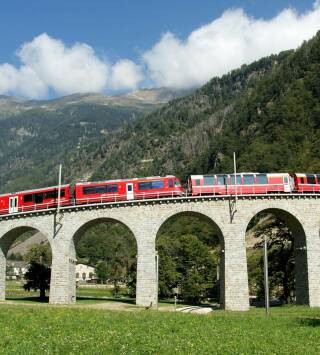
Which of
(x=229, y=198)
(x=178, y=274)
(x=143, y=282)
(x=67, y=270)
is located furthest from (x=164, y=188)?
(x=178, y=274)

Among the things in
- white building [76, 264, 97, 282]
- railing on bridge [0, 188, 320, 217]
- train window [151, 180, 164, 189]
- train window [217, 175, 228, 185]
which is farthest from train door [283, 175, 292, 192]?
white building [76, 264, 97, 282]

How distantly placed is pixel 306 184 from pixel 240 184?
748 centimetres

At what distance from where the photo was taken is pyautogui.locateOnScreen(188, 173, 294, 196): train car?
50.2m

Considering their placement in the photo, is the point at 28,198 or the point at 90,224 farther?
the point at 28,198

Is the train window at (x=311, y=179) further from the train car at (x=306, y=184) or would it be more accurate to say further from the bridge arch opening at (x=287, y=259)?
the bridge arch opening at (x=287, y=259)

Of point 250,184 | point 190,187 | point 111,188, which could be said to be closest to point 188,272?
point 190,187

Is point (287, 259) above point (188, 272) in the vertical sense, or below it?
above

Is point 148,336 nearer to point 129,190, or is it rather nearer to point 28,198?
Result: point 129,190

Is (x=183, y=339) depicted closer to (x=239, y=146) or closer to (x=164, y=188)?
(x=164, y=188)

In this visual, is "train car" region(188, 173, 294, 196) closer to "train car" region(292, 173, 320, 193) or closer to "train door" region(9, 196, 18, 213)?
"train car" region(292, 173, 320, 193)

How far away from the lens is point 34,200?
176 feet

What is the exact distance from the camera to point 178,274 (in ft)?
235

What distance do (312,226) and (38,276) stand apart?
111ft

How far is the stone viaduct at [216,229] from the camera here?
47.6m
